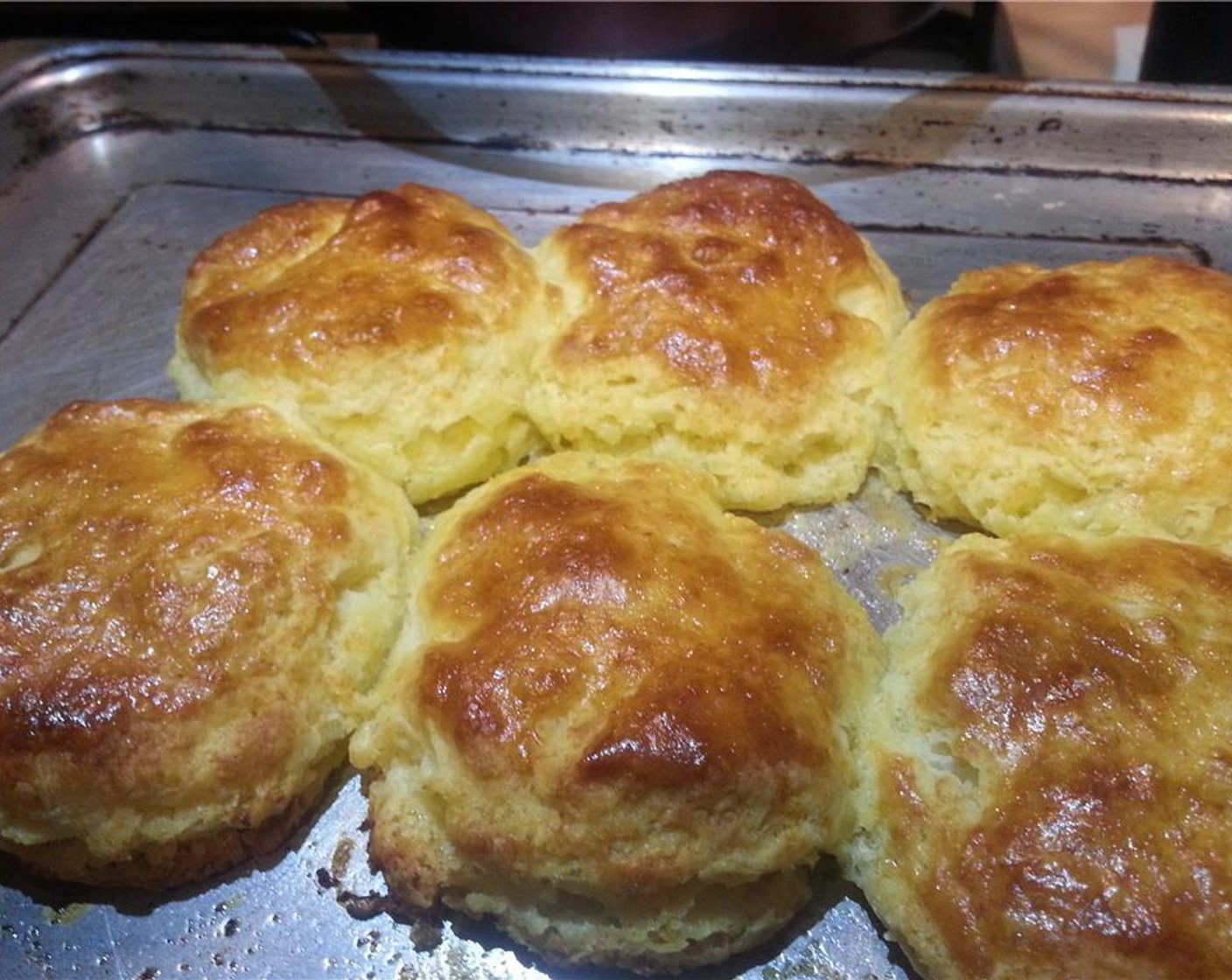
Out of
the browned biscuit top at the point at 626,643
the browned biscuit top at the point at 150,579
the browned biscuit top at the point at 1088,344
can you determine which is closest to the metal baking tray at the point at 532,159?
the browned biscuit top at the point at 1088,344

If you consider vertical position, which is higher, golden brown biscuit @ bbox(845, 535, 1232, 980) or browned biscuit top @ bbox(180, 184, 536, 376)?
browned biscuit top @ bbox(180, 184, 536, 376)

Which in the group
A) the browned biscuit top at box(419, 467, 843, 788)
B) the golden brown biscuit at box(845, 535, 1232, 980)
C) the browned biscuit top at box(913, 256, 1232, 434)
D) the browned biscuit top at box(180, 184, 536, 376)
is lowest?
the golden brown biscuit at box(845, 535, 1232, 980)

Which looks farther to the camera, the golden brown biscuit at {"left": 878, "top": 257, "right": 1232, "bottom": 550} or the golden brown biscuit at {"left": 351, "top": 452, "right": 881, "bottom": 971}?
the golden brown biscuit at {"left": 878, "top": 257, "right": 1232, "bottom": 550}

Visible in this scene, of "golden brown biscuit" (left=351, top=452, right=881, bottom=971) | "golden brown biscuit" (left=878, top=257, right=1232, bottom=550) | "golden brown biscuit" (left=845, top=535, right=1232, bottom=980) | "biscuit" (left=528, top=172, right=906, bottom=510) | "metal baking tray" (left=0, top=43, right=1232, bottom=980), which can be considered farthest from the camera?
"metal baking tray" (left=0, top=43, right=1232, bottom=980)

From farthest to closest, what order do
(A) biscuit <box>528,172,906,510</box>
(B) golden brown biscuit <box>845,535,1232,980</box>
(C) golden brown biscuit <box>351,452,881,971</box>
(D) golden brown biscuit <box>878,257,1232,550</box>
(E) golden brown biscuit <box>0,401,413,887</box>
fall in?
(A) biscuit <box>528,172,906,510</box> → (D) golden brown biscuit <box>878,257,1232,550</box> → (E) golden brown biscuit <box>0,401,413,887</box> → (C) golden brown biscuit <box>351,452,881,971</box> → (B) golden brown biscuit <box>845,535,1232,980</box>

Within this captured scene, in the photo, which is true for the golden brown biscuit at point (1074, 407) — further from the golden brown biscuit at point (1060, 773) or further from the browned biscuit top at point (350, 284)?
the browned biscuit top at point (350, 284)

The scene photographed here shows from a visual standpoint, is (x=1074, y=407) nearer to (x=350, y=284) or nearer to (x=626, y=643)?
(x=626, y=643)

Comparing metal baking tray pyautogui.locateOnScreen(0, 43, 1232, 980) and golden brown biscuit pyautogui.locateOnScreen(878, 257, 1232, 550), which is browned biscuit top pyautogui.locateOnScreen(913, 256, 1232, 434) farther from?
metal baking tray pyautogui.locateOnScreen(0, 43, 1232, 980)

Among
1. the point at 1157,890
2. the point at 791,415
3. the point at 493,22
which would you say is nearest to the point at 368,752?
the point at 791,415

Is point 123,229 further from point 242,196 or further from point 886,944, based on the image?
point 886,944

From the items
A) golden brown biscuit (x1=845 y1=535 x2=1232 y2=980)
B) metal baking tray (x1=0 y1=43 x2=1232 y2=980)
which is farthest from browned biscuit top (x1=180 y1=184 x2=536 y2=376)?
golden brown biscuit (x1=845 y1=535 x2=1232 y2=980)
